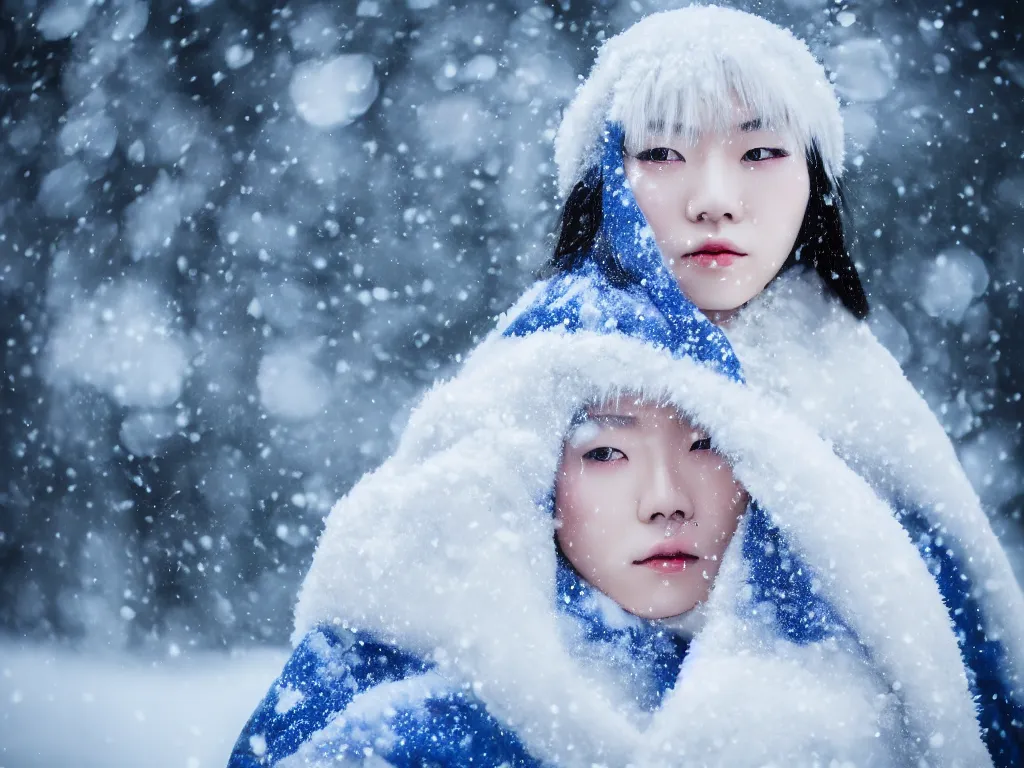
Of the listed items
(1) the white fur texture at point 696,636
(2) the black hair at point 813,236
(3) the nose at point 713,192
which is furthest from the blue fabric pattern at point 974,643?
(3) the nose at point 713,192

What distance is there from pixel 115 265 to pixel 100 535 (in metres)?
0.41

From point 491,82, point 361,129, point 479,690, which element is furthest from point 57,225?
point 479,690

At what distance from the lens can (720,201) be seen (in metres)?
0.74

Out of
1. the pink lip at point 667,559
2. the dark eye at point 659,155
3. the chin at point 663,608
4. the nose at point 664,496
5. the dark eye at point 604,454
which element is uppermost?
the dark eye at point 659,155

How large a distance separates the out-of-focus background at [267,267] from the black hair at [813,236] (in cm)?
32

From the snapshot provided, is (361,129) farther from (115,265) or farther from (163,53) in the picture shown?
(115,265)

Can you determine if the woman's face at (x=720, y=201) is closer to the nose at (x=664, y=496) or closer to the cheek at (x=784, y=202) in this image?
the cheek at (x=784, y=202)

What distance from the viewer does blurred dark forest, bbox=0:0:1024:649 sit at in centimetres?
110

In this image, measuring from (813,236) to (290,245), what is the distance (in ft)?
2.60

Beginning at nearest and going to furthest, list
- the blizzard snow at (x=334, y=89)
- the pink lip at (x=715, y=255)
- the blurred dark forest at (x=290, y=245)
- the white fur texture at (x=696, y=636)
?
the white fur texture at (x=696, y=636), the pink lip at (x=715, y=255), the blurred dark forest at (x=290, y=245), the blizzard snow at (x=334, y=89)

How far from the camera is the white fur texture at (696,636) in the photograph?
66 cm

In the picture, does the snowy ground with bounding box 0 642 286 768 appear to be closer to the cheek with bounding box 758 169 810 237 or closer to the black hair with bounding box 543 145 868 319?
the black hair with bounding box 543 145 868 319

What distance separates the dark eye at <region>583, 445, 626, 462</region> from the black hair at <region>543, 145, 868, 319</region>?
193 mm

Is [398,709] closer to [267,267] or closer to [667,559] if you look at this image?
[667,559]
